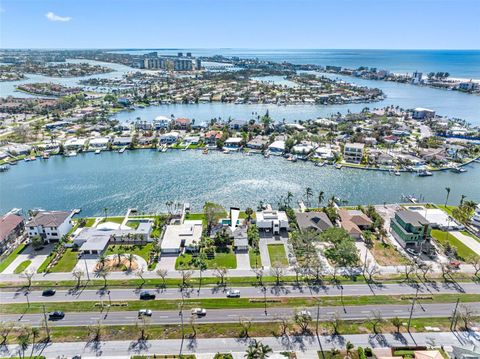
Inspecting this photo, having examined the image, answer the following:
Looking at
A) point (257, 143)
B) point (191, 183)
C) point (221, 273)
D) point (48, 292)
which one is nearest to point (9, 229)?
point (48, 292)

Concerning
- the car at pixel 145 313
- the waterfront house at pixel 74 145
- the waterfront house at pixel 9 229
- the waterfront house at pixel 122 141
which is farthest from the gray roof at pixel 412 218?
the waterfront house at pixel 74 145

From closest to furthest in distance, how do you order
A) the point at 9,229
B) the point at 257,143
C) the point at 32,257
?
the point at 32,257
the point at 9,229
the point at 257,143

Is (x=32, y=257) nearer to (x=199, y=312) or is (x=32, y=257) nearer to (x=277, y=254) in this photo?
(x=199, y=312)

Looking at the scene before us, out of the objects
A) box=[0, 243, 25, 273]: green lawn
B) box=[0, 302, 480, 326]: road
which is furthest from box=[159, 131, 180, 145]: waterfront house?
box=[0, 302, 480, 326]: road

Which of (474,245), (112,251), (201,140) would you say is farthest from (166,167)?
(474,245)

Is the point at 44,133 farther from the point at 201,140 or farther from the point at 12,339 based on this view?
the point at 12,339

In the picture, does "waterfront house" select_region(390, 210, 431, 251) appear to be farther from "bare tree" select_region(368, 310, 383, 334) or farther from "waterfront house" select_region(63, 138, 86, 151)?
"waterfront house" select_region(63, 138, 86, 151)
